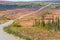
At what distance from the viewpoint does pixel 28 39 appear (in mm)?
10844

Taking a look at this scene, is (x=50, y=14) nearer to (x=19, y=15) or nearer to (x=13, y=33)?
(x=19, y=15)

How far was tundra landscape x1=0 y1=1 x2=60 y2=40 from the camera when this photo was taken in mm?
12699

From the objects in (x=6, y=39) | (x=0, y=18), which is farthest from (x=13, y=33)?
(x=0, y=18)

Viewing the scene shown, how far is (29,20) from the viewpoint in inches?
703

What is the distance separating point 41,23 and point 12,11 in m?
5.47

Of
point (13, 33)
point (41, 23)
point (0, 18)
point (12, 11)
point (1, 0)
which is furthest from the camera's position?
point (1, 0)

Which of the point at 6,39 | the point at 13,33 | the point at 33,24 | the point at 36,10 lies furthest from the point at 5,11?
the point at 6,39

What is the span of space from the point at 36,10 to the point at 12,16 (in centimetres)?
243

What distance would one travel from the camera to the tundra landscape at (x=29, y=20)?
12699 millimetres

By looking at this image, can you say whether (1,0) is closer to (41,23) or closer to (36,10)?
(36,10)

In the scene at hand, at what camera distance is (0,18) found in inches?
748

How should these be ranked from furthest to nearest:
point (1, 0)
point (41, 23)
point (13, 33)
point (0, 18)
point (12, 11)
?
point (1, 0) < point (12, 11) < point (0, 18) < point (41, 23) < point (13, 33)

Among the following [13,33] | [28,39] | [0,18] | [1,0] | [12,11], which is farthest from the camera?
[1,0]

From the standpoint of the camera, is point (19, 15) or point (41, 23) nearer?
point (41, 23)
